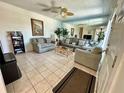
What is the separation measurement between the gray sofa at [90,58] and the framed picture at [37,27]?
132 inches

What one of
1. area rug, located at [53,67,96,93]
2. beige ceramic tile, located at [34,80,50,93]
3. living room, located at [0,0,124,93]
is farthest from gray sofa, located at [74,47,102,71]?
beige ceramic tile, located at [34,80,50,93]

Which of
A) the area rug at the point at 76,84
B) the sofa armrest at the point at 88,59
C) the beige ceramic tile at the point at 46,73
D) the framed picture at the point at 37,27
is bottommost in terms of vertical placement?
the area rug at the point at 76,84

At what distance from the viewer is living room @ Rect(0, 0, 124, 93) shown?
69.1 inches

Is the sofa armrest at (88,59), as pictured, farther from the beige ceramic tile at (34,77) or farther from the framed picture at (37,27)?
the framed picture at (37,27)

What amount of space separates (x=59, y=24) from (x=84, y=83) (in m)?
5.98

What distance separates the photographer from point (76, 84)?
1.90 meters

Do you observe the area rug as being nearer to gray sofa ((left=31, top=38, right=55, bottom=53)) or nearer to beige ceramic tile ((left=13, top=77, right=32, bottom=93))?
beige ceramic tile ((left=13, top=77, right=32, bottom=93))

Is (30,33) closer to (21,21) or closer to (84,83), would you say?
(21,21)

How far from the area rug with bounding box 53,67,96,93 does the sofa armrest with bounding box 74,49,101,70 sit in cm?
55

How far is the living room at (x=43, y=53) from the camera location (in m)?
1.76

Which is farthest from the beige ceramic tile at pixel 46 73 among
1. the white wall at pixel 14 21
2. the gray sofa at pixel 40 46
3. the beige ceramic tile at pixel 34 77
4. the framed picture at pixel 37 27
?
the framed picture at pixel 37 27

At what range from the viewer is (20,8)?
393 centimetres

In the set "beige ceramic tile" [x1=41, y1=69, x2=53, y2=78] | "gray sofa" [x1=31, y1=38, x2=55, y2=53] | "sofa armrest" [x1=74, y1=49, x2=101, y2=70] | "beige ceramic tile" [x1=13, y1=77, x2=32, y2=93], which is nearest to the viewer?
"beige ceramic tile" [x1=13, y1=77, x2=32, y2=93]

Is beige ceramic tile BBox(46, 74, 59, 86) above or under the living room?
under
